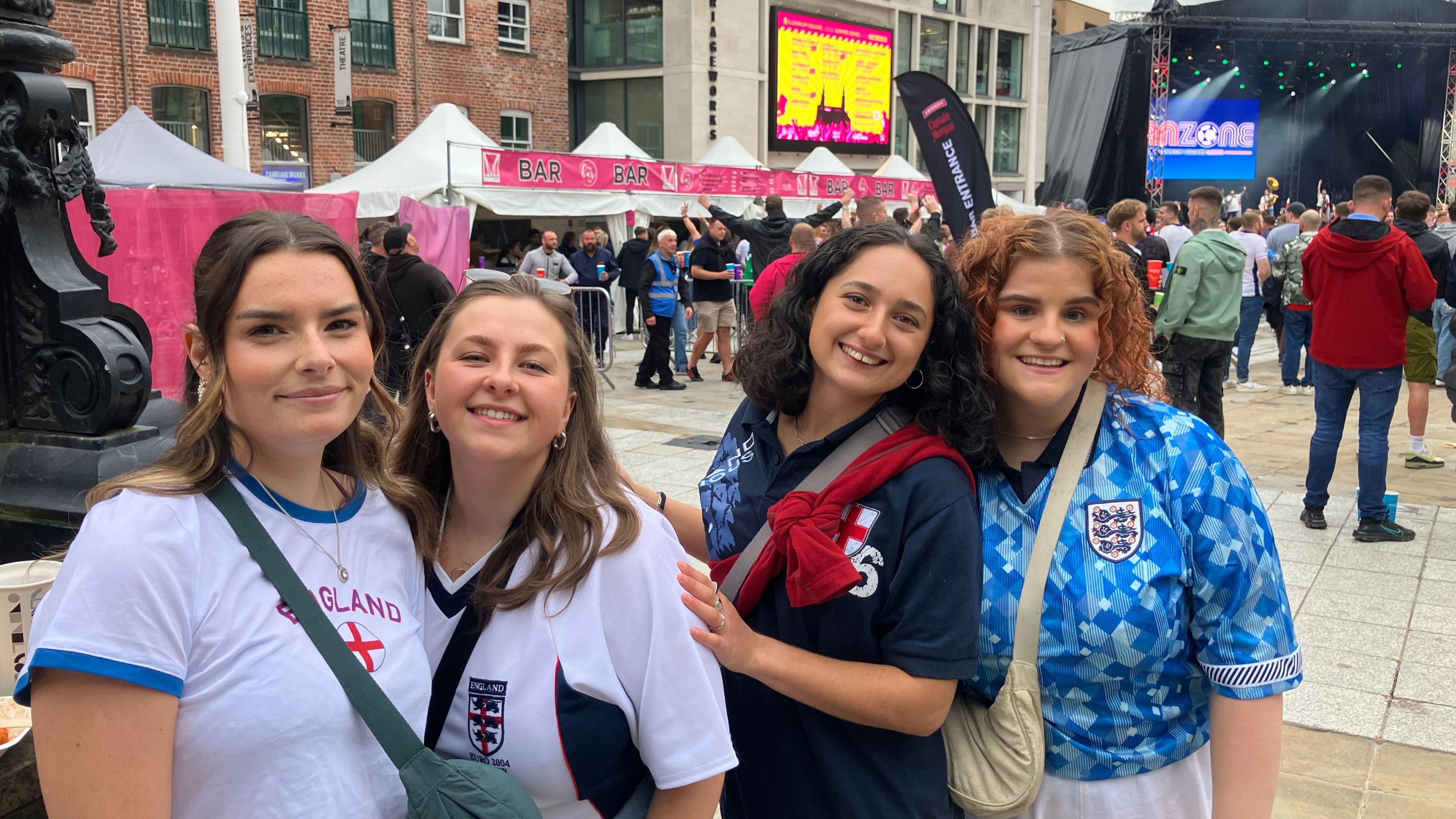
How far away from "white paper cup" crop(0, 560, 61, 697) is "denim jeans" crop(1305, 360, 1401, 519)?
6302mm

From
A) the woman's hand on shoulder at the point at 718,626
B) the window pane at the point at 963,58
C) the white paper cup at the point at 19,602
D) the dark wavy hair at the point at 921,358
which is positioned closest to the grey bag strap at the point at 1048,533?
the dark wavy hair at the point at 921,358

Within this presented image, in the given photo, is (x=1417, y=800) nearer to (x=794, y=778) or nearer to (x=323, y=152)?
(x=794, y=778)

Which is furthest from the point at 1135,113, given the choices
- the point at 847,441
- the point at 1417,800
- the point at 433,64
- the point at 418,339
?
the point at 847,441

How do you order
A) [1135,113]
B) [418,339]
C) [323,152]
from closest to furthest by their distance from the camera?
[418,339], [323,152], [1135,113]

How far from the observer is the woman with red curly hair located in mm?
1722

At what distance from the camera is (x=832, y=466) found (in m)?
1.86

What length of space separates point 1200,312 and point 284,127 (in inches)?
740

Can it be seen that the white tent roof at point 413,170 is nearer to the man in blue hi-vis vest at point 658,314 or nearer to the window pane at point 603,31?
the man in blue hi-vis vest at point 658,314

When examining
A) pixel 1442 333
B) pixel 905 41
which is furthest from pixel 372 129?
pixel 1442 333

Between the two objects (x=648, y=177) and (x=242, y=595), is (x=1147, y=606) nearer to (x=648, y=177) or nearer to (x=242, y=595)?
(x=242, y=595)

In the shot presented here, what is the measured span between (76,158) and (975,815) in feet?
10.3

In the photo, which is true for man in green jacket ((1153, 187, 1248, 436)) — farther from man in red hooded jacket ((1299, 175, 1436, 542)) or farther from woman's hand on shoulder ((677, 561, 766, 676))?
woman's hand on shoulder ((677, 561, 766, 676))

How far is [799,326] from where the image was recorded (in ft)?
6.82

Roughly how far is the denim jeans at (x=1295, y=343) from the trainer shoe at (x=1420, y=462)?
8.12 ft
